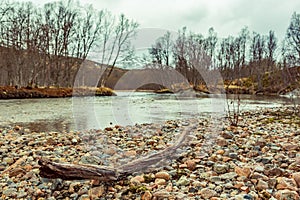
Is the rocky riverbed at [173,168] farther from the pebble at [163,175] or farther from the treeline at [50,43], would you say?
the treeline at [50,43]

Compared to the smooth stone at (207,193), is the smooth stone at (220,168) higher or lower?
higher

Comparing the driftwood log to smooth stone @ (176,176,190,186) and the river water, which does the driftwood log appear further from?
the river water

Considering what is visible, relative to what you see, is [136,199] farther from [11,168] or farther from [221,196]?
[11,168]

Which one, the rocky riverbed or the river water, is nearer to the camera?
the rocky riverbed

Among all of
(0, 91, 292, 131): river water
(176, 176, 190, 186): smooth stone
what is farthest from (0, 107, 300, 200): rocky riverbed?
(0, 91, 292, 131): river water

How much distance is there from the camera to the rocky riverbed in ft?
7.21

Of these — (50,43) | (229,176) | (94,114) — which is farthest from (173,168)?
(50,43)

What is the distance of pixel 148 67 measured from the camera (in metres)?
8.24

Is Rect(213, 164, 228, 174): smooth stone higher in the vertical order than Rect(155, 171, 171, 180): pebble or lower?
higher

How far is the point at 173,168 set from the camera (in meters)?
2.72

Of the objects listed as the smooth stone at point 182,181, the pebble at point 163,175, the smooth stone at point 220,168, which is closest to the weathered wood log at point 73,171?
the pebble at point 163,175

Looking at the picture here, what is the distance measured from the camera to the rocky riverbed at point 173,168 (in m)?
2.20

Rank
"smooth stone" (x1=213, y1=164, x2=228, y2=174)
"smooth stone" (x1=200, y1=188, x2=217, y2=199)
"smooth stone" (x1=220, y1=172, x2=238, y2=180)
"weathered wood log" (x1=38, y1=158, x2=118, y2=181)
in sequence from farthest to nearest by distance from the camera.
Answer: "smooth stone" (x1=213, y1=164, x2=228, y2=174) < "smooth stone" (x1=220, y1=172, x2=238, y2=180) < "weathered wood log" (x1=38, y1=158, x2=118, y2=181) < "smooth stone" (x1=200, y1=188, x2=217, y2=199)

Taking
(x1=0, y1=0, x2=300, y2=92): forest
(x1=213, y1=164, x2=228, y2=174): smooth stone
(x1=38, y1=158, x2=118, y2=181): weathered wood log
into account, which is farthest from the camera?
(x1=0, y1=0, x2=300, y2=92): forest
